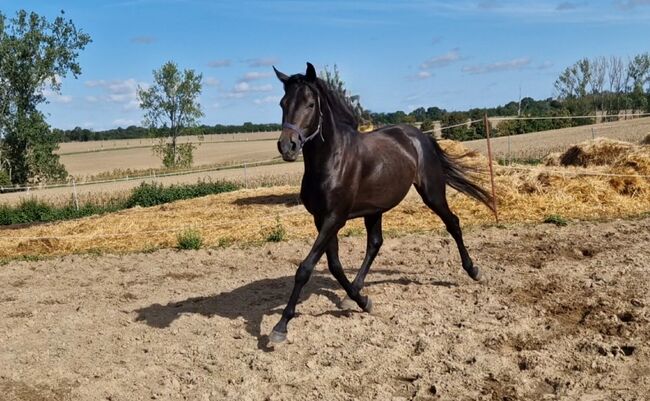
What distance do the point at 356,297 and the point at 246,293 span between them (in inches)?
65.2

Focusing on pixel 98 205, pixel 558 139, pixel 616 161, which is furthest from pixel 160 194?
pixel 558 139

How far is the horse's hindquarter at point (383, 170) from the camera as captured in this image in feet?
18.4

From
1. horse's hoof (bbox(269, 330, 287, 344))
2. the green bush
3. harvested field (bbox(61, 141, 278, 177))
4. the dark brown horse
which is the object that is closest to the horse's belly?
the dark brown horse

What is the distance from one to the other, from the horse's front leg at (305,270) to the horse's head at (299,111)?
0.75 m

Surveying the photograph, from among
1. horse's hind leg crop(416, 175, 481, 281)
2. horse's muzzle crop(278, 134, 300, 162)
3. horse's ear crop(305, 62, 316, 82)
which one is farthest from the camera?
horse's hind leg crop(416, 175, 481, 281)

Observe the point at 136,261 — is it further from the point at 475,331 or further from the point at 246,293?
the point at 475,331

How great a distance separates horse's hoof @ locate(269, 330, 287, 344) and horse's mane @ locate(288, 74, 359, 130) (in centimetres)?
196

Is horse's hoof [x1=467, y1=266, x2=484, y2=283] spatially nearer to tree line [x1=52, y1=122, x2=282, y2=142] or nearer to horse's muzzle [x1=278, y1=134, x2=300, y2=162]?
horse's muzzle [x1=278, y1=134, x2=300, y2=162]

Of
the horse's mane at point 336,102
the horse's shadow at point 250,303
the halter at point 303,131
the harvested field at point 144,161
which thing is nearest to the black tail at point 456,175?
the horse's shadow at point 250,303

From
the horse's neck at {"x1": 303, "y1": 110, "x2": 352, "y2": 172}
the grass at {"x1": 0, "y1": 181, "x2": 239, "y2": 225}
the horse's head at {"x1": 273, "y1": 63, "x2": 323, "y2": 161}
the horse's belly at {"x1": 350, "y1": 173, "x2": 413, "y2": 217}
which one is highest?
the horse's head at {"x1": 273, "y1": 63, "x2": 323, "y2": 161}

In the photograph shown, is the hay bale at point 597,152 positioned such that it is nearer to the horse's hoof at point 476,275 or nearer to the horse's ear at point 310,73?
the horse's hoof at point 476,275

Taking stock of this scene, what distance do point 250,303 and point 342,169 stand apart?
196 centimetres

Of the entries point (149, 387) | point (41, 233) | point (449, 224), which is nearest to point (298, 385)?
point (149, 387)

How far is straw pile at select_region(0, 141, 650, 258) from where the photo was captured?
10.6 meters
